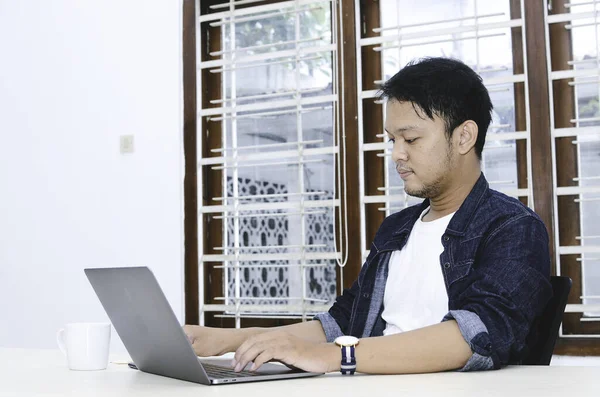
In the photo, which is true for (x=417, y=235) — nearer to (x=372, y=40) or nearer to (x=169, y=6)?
(x=372, y=40)

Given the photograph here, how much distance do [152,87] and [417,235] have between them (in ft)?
6.26

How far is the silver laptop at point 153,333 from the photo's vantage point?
3.60 ft

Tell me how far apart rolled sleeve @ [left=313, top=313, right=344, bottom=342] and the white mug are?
567mm

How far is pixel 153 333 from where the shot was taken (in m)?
1.19

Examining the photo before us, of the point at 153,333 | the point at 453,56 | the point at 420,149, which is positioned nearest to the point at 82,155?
the point at 453,56

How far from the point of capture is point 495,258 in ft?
4.69

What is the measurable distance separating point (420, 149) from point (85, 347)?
81cm

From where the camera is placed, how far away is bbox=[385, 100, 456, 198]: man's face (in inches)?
65.3

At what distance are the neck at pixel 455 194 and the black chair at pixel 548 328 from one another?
324 mm

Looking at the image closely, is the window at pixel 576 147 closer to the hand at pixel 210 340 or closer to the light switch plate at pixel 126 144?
the hand at pixel 210 340

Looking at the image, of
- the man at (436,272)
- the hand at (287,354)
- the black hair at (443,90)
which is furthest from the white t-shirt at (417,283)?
the hand at (287,354)

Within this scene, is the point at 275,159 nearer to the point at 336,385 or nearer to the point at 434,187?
the point at 434,187

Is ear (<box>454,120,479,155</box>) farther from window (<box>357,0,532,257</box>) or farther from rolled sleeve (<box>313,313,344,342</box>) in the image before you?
window (<box>357,0,532,257</box>)

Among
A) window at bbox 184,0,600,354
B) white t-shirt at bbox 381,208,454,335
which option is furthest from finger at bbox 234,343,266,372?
window at bbox 184,0,600,354
